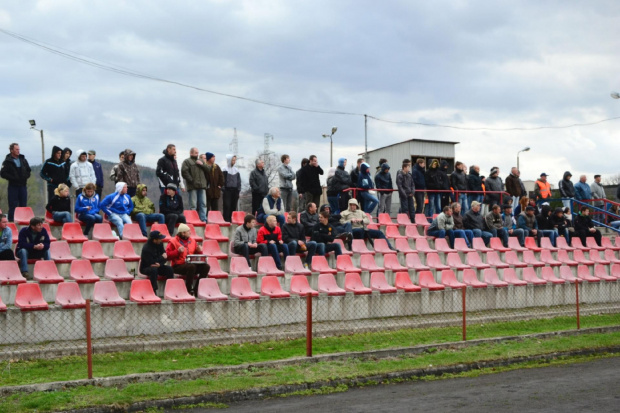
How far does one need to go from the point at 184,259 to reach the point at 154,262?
0.60 metres

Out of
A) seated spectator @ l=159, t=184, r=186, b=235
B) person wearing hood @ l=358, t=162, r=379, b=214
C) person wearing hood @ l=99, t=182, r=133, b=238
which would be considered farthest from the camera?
person wearing hood @ l=358, t=162, r=379, b=214

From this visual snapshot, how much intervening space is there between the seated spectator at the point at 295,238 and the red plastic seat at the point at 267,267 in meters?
0.84

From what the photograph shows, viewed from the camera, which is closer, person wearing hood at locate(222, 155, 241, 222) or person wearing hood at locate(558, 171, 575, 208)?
person wearing hood at locate(222, 155, 241, 222)

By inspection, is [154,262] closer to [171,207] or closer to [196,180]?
[171,207]

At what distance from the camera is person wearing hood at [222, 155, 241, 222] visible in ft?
64.7

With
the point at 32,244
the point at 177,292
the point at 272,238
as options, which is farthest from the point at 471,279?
the point at 32,244

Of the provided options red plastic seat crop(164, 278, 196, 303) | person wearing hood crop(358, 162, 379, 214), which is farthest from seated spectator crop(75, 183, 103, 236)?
person wearing hood crop(358, 162, 379, 214)

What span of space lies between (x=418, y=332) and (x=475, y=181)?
29.5ft

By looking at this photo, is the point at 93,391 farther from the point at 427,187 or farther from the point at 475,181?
the point at 475,181

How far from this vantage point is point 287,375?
1166 centimetres

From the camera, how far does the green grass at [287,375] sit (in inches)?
392

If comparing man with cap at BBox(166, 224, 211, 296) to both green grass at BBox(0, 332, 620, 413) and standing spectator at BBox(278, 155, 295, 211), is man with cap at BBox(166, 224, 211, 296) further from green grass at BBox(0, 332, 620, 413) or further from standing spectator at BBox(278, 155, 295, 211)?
standing spectator at BBox(278, 155, 295, 211)

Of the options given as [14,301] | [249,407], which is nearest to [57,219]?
[14,301]

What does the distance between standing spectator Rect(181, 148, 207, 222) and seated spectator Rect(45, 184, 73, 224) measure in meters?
2.92
